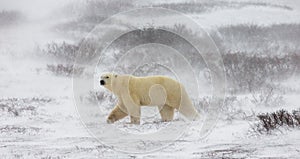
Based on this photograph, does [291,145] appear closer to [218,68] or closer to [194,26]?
[218,68]

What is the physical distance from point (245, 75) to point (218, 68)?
1.73m

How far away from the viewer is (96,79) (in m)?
19.2

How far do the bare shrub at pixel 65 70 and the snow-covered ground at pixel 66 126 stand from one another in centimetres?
26

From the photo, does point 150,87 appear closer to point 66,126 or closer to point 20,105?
point 66,126

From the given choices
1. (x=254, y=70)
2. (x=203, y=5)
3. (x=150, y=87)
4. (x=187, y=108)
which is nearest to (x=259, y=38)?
(x=254, y=70)

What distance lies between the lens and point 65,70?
64.1ft

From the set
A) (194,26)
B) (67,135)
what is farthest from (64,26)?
(67,135)

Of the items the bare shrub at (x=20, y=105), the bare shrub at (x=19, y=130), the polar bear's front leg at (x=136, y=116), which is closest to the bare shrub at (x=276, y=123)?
the polar bear's front leg at (x=136, y=116)

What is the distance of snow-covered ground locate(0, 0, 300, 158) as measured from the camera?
7.26m

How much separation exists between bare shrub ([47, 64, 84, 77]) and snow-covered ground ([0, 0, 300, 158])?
26 centimetres

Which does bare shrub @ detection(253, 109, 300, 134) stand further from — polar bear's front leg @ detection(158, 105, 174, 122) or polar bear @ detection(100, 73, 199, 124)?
polar bear's front leg @ detection(158, 105, 174, 122)

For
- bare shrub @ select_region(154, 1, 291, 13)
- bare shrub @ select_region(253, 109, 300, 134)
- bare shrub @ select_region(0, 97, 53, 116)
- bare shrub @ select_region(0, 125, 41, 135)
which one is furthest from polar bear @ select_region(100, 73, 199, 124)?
bare shrub @ select_region(154, 1, 291, 13)

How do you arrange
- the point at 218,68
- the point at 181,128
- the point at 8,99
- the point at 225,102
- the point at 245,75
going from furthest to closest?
1. the point at 218,68
2. the point at 245,75
3. the point at 8,99
4. the point at 225,102
5. the point at 181,128

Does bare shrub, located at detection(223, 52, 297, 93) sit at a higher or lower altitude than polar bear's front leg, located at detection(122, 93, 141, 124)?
higher
